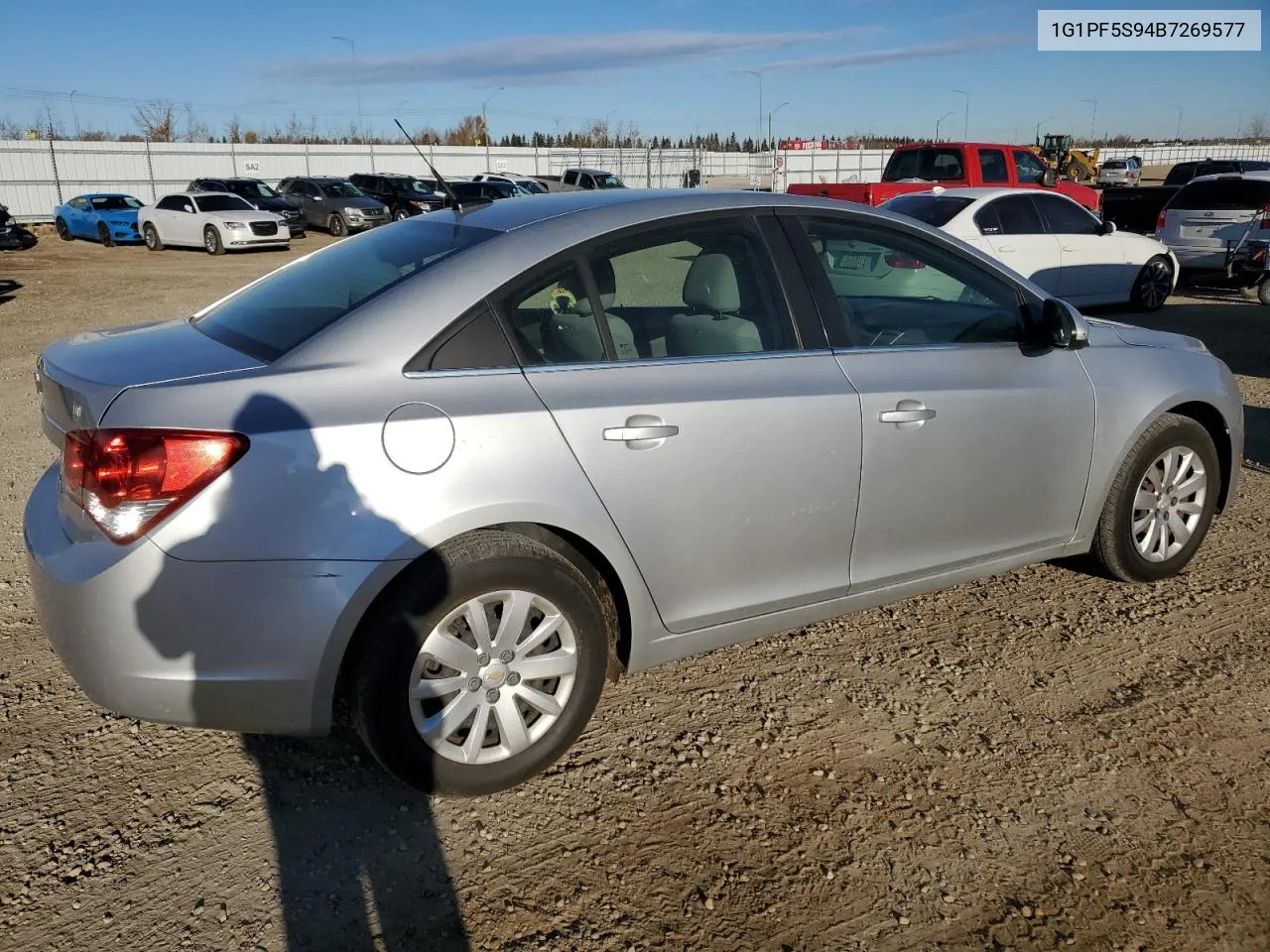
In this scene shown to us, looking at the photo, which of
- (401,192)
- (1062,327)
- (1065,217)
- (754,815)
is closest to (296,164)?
(401,192)

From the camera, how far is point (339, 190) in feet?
103

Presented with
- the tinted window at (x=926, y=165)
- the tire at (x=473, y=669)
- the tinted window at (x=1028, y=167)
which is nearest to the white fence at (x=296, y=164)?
the tinted window at (x=926, y=165)

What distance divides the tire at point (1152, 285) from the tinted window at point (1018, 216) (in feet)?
7.04


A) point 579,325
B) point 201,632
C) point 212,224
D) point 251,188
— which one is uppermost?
point 251,188

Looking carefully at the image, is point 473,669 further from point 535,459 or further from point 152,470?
point 152,470

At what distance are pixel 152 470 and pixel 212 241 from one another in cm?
2525

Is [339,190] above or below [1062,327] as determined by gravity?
above

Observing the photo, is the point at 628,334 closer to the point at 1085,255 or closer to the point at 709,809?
the point at 709,809

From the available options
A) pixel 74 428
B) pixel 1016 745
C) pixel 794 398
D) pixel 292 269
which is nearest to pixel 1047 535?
pixel 1016 745

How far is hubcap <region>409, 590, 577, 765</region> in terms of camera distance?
110 inches

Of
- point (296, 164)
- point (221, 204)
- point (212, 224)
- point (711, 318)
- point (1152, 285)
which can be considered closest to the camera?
point (711, 318)

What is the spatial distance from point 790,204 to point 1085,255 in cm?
969

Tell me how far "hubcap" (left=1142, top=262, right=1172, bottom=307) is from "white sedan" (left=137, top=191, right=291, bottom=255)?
796 inches

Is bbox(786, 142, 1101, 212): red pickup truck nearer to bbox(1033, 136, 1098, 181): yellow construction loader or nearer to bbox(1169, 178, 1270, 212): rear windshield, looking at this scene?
bbox(1169, 178, 1270, 212): rear windshield
